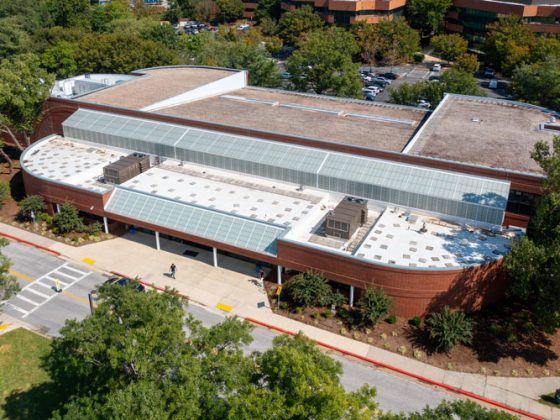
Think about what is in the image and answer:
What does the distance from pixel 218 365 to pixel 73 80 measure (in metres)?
69.5

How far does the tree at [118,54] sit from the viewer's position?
322 ft

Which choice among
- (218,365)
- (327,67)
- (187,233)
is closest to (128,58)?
(327,67)

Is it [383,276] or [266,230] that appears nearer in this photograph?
[383,276]

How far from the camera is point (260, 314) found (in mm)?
45781

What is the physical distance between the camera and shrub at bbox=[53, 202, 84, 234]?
56.5 metres

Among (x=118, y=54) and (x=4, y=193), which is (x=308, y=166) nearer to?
(x=4, y=193)

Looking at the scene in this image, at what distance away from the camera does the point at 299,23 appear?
13812 centimetres

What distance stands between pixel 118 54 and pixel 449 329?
267ft

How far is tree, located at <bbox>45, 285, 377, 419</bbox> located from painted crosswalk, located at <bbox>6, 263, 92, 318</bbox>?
1767 centimetres

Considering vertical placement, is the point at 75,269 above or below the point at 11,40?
below

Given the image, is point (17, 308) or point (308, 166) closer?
point (17, 308)

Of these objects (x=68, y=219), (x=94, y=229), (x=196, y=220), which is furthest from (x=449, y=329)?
(x=68, y=219)

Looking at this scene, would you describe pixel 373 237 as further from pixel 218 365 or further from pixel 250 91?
pixel 250 91

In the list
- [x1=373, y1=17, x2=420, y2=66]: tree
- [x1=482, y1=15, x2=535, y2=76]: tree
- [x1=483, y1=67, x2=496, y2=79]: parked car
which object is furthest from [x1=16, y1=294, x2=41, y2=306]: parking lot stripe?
[x1=483, y1=67, x2=496, y2=79]: parked car
